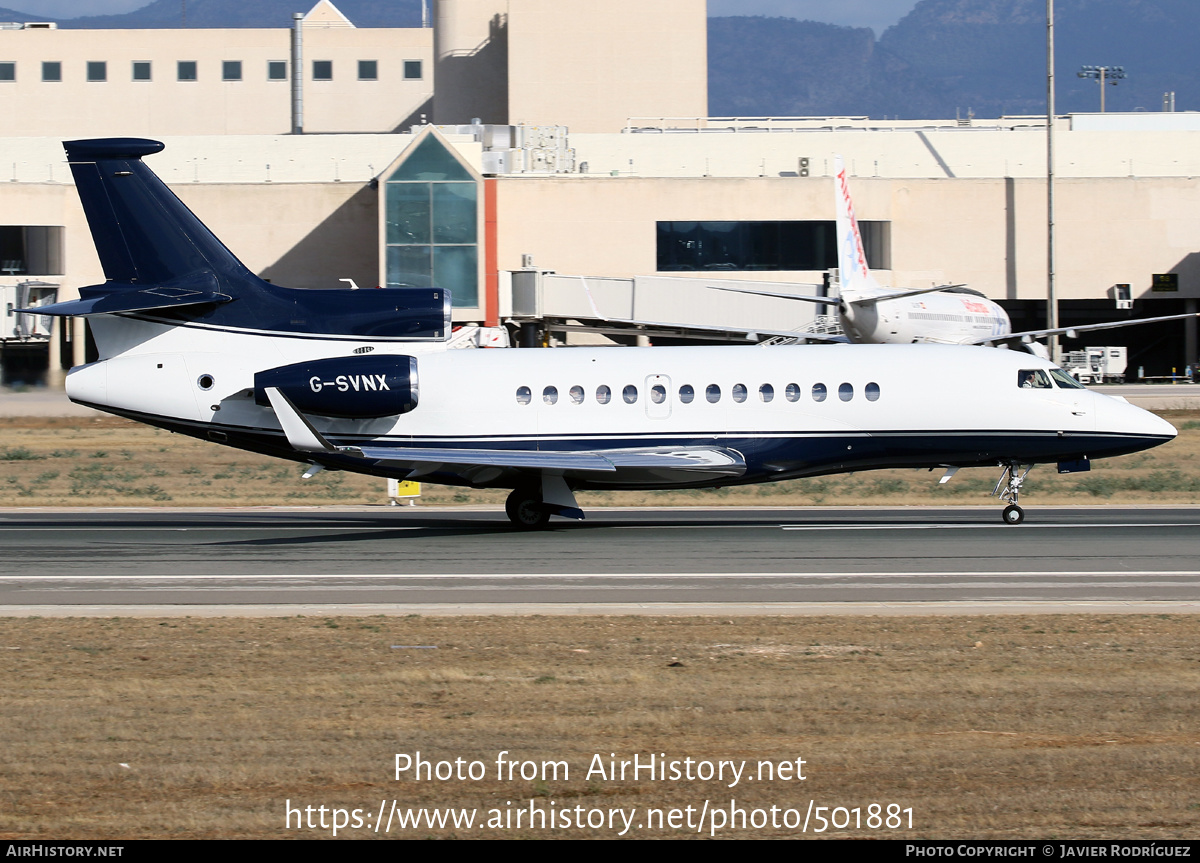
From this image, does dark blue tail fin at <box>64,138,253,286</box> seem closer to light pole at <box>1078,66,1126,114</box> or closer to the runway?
the runway

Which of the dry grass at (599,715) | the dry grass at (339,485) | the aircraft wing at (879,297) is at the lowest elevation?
the dry grass at (339,485)

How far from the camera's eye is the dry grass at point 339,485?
30562mm

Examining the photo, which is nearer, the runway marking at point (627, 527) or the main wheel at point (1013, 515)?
the runway marking at point (627, 527)

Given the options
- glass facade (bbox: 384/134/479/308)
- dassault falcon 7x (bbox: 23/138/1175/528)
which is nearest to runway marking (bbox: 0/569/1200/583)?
dassault falcon 7x (bbox: 23/138/1175/528)

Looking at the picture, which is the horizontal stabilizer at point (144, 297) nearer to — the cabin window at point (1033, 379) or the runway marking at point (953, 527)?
the runway marking at point (953, 527)

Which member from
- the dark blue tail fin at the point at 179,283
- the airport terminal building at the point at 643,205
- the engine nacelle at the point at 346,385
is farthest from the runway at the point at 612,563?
the airport terminal building at the point at 643,205

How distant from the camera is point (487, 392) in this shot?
2370 cm

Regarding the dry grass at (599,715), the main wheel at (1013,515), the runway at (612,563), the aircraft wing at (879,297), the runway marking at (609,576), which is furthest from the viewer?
the aircraft wing at (879,297)

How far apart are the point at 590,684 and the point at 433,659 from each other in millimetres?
1897

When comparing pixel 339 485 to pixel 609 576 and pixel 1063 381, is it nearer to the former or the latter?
pixel 609 576

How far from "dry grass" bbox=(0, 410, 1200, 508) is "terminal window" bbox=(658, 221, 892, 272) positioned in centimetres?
2807

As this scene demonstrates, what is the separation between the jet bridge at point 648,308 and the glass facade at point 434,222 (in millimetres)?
2346

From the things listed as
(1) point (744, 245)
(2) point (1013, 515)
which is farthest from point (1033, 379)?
(1) point (744, 245)

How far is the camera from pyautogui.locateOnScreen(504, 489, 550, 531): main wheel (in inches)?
961
